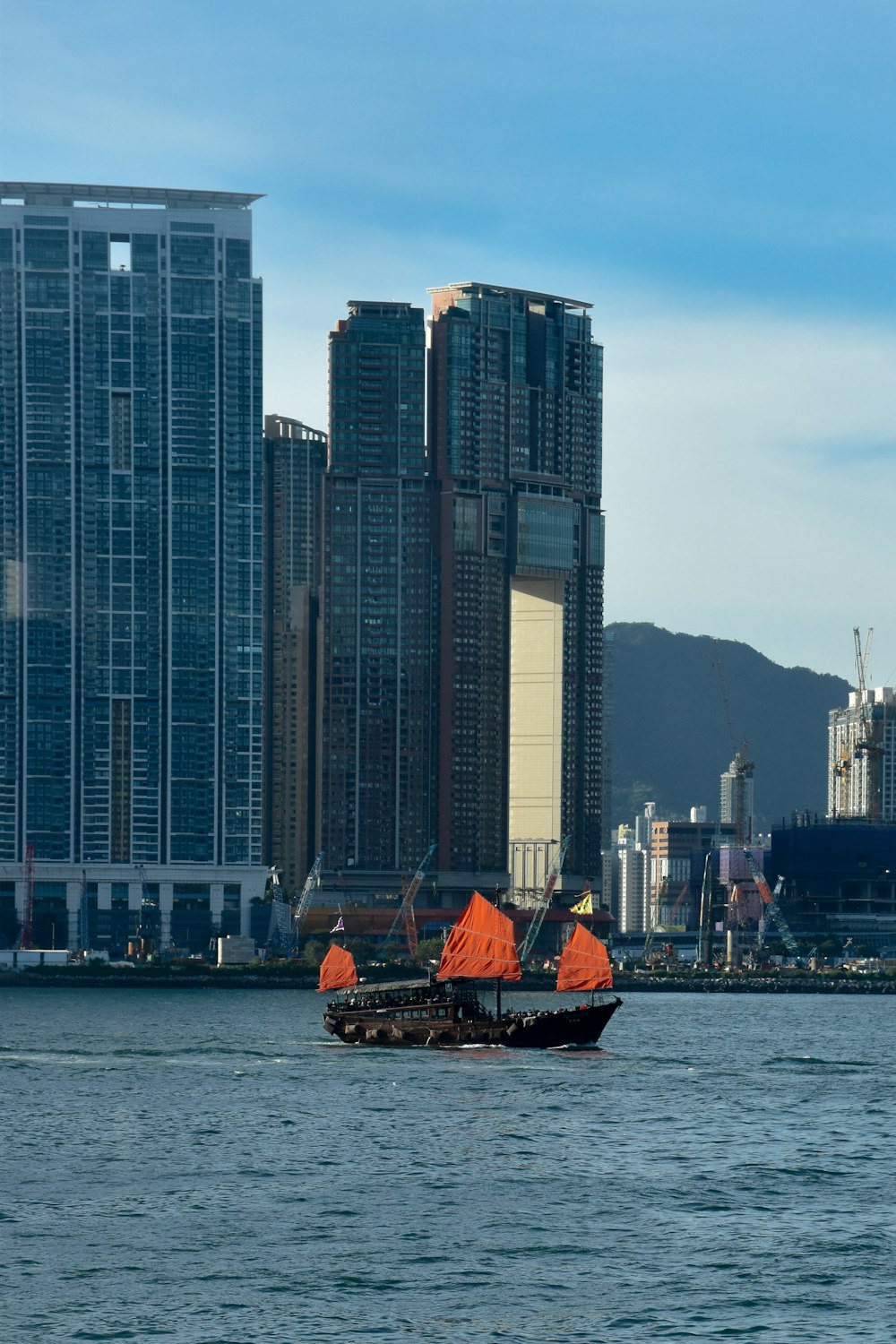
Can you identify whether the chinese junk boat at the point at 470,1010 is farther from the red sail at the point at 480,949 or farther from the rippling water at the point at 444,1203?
the rippling water at the point at 444,1203

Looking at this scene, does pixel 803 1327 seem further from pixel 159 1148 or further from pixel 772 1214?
pixel 159 1148

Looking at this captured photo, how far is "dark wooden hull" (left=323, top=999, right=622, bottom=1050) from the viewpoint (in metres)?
167

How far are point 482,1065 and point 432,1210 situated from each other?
63.0 metres

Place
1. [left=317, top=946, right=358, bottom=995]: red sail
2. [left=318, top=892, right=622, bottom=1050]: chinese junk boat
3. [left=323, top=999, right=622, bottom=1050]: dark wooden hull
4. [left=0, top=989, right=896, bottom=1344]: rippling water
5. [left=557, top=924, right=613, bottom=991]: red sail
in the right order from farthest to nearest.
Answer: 1. [left=317, top=946, right=358, bottom=995]: red sail
2. [left=557, top=924, right=613, bottom=991]: red sail
3. [left=318, top=892, right=622, bottom=1050]: chinese junk boat
4. [left=323, top=999, right=622, bottom=1050]: dark wooden hull
5. [left=0, top=989, right=896, bottom=1344]: rippling water

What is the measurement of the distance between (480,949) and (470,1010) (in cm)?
530

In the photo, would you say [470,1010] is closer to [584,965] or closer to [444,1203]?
[584,965]

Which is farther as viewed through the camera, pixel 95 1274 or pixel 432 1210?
pixel 432 1210

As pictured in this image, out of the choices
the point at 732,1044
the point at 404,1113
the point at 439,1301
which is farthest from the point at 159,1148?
the point at 732,1044

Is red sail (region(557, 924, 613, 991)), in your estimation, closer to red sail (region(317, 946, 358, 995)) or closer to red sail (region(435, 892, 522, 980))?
red sail (region(435, 892, 522, 980))

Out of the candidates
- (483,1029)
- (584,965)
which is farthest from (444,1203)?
(584,965)

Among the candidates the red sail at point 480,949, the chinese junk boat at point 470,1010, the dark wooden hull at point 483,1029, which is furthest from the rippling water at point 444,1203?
the red sail at point 480,949

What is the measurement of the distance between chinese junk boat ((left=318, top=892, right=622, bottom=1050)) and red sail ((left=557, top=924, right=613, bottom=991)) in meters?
0.07

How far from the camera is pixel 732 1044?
608ft

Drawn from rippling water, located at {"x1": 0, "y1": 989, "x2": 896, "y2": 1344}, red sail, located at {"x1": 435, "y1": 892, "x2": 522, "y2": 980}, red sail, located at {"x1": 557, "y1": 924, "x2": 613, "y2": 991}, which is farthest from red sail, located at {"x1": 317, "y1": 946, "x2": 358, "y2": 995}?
rippling water, located at {"x1": 0, "y1": 989, "x2": 896, "y2": 1344}
